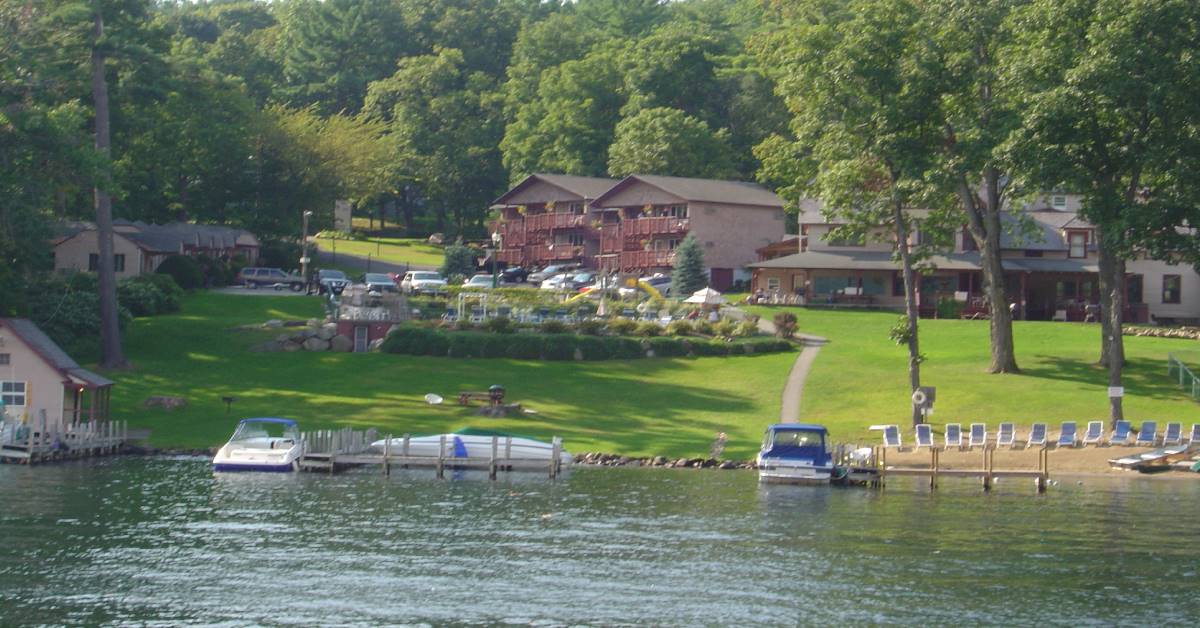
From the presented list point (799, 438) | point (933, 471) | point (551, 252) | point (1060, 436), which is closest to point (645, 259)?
point (551, 252)

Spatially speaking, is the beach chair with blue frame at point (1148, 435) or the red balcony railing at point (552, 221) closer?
the beach chair with blue frame at point (1148, 435)

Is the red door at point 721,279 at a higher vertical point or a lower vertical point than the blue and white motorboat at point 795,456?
higher

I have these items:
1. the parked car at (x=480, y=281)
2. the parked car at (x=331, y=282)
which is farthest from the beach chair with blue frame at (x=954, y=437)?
the parked car at (x=331, y=282)

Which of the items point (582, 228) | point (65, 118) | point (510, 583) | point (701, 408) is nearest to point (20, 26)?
point (65, 118)

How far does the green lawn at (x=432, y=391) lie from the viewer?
2213 inches

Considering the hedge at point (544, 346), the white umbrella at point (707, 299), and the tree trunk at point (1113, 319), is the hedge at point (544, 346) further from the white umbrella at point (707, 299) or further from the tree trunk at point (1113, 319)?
the tree trunk at point (1113, 319)

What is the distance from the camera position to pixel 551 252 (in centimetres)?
11875

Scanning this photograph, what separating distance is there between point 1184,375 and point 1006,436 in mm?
13795

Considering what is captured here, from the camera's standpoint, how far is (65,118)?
62.1 meters

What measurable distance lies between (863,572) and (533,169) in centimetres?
10043

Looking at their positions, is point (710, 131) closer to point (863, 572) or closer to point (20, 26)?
point (20, 26)

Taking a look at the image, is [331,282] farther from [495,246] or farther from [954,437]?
[954,437]

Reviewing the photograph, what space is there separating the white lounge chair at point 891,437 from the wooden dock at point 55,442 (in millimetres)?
28641

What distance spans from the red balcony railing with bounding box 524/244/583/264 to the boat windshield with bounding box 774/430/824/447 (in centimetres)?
6898
